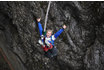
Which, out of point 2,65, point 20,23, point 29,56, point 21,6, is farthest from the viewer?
point 29,56

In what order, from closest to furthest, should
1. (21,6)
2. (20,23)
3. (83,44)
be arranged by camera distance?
1. (21,6)
2. (20,23)
3. (83,44)

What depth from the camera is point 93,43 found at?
5711 millimetres

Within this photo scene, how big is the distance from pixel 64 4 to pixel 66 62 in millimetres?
3374

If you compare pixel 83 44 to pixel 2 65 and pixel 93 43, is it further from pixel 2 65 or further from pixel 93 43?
pixel 2 65

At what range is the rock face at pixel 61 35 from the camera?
4996 millimetres

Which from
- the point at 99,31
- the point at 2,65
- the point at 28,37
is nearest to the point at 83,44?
the point at 99,31

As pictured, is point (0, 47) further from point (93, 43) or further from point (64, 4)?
point (93, 43)

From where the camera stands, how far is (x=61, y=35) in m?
5.75

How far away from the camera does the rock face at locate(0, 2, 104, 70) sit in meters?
5.00

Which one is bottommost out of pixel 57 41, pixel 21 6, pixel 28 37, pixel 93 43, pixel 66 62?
pixel 66 62

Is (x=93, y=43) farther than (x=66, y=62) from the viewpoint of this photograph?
No

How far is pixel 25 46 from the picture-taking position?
6340mm

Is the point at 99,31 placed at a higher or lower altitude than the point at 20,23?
lower

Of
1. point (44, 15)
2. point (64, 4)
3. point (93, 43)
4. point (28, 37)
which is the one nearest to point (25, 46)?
point (28, 37)
